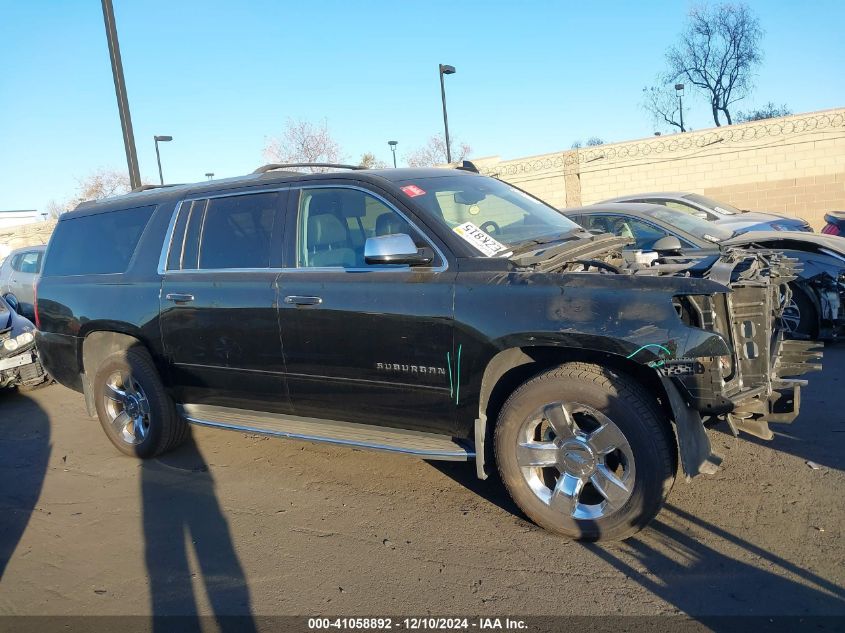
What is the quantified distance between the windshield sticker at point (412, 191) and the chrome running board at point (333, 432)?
145 cm

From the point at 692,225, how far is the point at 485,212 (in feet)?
16.4

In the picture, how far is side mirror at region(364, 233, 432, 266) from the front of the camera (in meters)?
3.73

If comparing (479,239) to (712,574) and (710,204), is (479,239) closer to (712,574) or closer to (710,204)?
(712,574)

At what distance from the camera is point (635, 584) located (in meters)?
3.11

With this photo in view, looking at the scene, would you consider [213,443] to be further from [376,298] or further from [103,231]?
[376,298]

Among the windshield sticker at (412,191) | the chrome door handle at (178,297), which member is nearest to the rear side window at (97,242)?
the chrome door handle at (178,297)

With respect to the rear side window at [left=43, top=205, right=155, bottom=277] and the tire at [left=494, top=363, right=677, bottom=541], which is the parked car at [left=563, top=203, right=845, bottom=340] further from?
the rear side window at [left=43, top=205, right=155, bottom=277]

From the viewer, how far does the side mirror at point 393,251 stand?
12.3 ft

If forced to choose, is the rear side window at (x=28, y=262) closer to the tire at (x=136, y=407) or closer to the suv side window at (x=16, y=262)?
the suv side window at (x=16, y=262)

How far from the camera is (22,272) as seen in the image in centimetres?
1327

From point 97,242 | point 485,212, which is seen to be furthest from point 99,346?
point 485,212

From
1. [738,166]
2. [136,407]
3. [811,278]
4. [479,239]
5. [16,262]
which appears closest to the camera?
[479,239]

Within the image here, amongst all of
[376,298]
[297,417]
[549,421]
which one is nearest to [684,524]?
[549,421]

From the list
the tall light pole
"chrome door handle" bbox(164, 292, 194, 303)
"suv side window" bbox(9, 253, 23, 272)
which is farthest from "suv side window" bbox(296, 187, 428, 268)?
"suv side window" bbox(9, 253, 23, 272)
